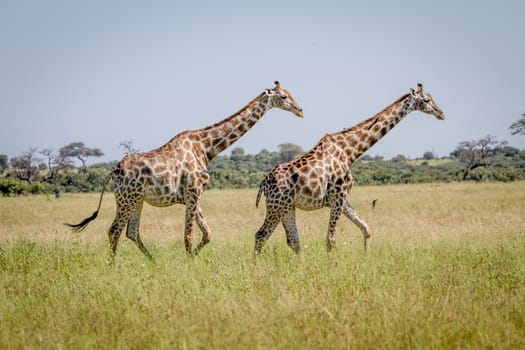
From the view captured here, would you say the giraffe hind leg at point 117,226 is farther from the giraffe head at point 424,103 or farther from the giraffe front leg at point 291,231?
the giraffe head at point 424,103

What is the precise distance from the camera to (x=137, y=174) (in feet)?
29.8

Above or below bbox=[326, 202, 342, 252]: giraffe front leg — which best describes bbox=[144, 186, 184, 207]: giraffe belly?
above

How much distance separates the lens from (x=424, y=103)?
34.8 feet

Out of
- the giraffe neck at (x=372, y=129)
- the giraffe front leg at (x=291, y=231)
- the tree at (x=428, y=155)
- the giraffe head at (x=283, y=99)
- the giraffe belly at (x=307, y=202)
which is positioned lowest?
the giraffe front leg at (x=291, y=231)

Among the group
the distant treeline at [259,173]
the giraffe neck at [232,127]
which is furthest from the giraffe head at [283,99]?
the distant treeline at [259,173]

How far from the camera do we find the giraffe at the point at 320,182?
9.16 metres

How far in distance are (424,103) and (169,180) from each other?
16.6 ft

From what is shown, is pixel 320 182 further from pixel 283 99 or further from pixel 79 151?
pixel 79 151

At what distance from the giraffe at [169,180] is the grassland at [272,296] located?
55 centimetres

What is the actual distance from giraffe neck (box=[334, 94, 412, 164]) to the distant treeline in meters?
27.8

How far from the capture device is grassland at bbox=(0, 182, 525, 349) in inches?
209

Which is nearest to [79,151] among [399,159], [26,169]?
[26,169]

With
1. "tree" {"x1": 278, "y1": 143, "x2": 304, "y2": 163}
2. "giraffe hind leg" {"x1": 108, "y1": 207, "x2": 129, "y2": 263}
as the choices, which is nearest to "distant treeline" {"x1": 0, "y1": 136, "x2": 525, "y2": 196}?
"tree" {"x1": 278, "y1": 143, "x2": 304, "y2": 163}

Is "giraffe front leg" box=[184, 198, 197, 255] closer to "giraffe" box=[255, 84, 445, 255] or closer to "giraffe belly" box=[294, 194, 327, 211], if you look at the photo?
"giraffe" box=[255, 84, 445, 255]
